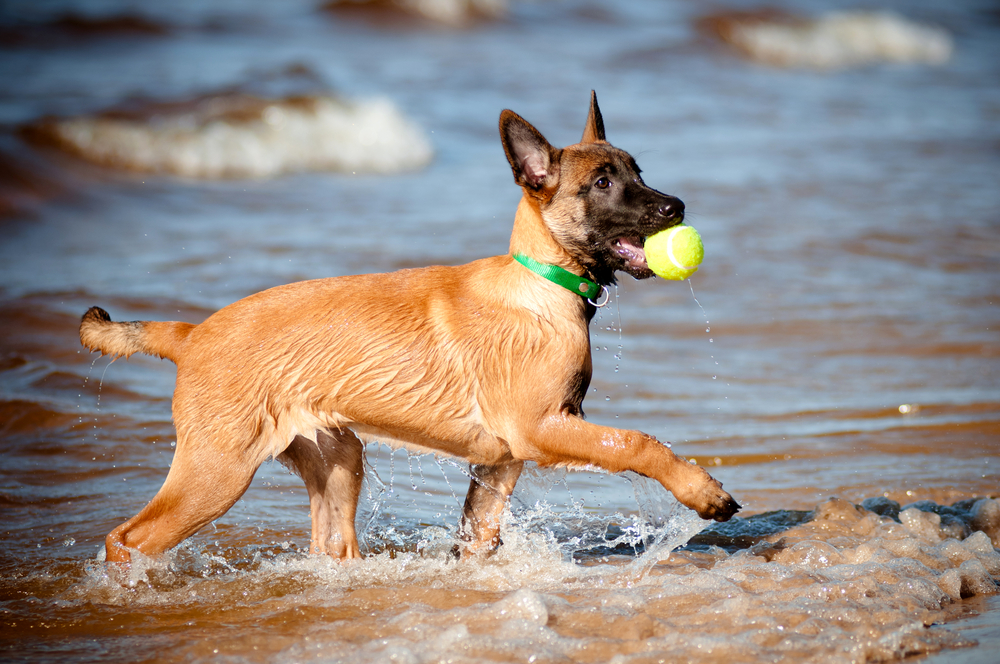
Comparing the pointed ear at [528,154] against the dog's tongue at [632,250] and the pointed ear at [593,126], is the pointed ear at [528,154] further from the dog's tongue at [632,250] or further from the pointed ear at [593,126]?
the pointed ear at [593,126]

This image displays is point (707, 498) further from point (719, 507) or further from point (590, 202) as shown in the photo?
point (590, 202)

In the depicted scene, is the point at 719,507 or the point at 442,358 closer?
the point at 719,507

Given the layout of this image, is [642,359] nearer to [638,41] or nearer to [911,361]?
[911,361]

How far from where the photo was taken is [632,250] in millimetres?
4695

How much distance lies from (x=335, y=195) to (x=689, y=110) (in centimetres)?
852

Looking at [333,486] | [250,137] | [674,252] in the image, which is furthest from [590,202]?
[250,137]

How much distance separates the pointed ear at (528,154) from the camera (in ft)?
15.2

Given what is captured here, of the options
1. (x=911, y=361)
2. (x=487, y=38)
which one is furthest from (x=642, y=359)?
(x=487, y=38)

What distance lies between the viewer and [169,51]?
2033 cm

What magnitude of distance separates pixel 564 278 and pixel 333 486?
1.68m

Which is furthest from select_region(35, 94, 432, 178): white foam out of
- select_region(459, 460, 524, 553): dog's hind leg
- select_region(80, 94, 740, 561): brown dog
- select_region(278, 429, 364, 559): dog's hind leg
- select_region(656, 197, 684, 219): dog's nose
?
select_region(656, 197, 684, 219): dog's nose

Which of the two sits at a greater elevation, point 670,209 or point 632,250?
point 670,209

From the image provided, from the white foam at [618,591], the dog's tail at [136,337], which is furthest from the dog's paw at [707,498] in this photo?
→ the dog's tail at [136,337]

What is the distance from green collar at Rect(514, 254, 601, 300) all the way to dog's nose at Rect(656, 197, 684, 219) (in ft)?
1.58
